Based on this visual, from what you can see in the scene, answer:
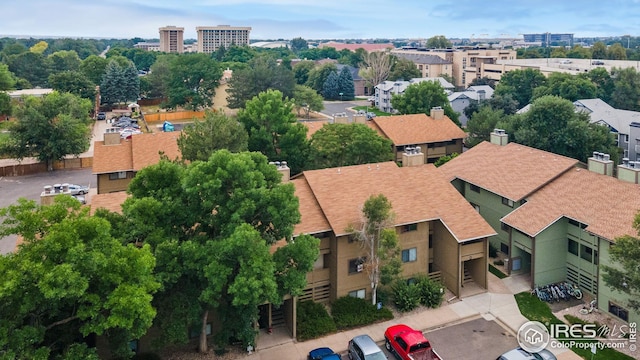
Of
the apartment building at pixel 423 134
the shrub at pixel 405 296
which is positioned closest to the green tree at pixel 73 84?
the apartment building at pixel 423 134

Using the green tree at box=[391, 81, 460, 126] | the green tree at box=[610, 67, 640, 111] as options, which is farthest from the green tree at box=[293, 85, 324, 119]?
the green tree at box=[610, 67, 640, 111]

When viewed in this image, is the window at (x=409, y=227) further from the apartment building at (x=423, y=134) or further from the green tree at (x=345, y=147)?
the apartment building at (x=423, y=134)

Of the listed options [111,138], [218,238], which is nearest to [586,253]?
[218,238]

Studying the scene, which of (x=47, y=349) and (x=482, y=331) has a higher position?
(x=47, y=349)

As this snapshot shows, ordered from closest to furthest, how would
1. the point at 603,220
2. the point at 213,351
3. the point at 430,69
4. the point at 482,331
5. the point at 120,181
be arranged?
the point at 213,351
the point at 482,331
the point at 603,220
the point at 120,181
the point at 430,69

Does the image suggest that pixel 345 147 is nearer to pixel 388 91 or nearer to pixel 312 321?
pixel 312 321

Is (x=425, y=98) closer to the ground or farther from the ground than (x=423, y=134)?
farther from the ground

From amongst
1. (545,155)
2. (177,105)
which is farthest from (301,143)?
(177,105)

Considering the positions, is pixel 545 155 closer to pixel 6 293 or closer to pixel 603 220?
pixel 603 220
